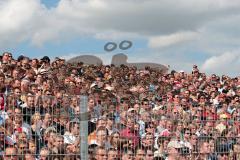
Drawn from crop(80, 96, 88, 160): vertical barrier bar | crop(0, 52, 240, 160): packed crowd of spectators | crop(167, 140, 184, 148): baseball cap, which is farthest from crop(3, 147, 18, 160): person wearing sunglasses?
crop(167, 140, 184, 148): baseball cap

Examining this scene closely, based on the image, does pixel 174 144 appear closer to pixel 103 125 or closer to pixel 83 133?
pixel 103 125

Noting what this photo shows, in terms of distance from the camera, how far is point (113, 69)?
18.2m

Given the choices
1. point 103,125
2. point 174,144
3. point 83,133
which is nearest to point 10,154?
point 83,133

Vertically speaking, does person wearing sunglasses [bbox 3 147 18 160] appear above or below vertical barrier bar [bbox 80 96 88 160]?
below

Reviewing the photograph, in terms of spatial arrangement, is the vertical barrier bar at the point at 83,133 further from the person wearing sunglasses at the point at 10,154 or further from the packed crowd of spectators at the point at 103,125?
the person wearing sunglasses at the point at 10,154

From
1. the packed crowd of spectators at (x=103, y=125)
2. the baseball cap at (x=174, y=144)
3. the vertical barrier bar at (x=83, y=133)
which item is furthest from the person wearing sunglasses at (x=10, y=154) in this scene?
the baseball cap at (x=174, y=144)

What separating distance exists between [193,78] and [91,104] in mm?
11779

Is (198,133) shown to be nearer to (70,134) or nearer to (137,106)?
(137,106)

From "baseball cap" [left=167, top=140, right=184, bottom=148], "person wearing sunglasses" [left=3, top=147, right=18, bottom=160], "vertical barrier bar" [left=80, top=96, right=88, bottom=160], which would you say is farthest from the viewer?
"baseball cap" [left=167, top=140, right=184, bottom=148]

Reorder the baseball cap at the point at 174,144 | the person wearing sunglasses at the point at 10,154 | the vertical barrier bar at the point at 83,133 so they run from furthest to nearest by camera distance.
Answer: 1. the baseball cap at the point at 174,144
2. the vertical barrier bar at the point at 83,133
3. the person wearing sunglasses at the point at 10,154

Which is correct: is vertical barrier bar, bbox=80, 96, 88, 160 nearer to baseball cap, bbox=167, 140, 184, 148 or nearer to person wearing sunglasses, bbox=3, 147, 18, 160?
person wearing sunglasses, bbox=3, 147, 18, 160

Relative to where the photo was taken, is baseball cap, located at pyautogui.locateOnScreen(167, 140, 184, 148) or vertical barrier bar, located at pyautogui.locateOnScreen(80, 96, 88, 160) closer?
vertical barrier bar, located at pyautogui.locateOnScreen(80, 96, 88, 160)

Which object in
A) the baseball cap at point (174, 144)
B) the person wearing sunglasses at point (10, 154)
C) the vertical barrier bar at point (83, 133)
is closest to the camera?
the person wearing sunglasses at point (10, 154)

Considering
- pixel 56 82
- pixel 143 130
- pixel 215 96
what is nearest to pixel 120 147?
pixel 143 130
